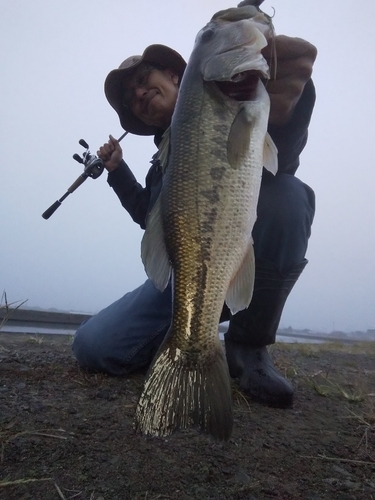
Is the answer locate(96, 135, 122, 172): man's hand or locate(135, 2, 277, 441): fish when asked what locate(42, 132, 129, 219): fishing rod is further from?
locate(135, 2, 277, 441): fish

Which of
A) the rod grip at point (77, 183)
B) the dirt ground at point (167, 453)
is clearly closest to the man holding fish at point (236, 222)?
the dirt ground at point (167, 453)

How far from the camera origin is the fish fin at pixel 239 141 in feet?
6.67

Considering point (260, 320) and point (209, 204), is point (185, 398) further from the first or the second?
point (260, 320)

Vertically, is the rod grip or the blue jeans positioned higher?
the rod grip

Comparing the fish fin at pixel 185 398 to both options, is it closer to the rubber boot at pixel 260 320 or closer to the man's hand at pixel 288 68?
the rubber boot at pixel 260 320

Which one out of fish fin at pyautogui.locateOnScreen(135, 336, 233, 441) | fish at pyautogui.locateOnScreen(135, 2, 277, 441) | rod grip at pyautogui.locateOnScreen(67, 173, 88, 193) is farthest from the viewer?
rod grip at pyautogui.locateOnScreen(67, 173, 88, 193)

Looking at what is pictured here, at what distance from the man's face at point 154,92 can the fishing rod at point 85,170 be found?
0.54 m

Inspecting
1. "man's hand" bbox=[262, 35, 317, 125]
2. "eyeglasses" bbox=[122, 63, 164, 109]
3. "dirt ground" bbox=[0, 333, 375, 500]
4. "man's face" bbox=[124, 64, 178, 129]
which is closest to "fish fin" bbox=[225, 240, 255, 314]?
"dirt ground" bbox=[0, 333, 375, 500]

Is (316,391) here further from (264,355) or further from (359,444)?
(359,444)

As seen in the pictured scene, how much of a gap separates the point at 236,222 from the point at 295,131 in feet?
4.15

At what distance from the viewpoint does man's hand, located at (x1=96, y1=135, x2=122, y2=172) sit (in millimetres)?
4004

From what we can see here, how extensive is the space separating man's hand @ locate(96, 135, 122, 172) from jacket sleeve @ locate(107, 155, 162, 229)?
0.05m

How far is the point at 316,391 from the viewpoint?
2.97 meters

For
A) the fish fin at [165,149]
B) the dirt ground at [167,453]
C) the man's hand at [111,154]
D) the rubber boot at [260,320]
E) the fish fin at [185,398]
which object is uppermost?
the man's hand at [111,154]
